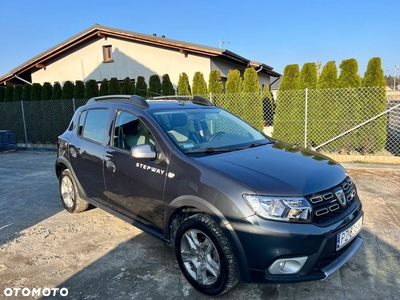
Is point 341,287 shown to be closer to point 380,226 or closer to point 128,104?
point 380,226

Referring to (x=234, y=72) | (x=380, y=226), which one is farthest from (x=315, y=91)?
(x=380, y=226)

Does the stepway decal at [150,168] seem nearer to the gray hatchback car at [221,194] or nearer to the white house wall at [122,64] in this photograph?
the gray hatchback car at [221,194]

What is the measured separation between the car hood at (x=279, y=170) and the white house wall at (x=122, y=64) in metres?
10.7

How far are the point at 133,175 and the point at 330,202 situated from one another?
74.6 inches

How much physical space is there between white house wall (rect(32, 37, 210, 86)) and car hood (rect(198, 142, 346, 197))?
10717mm

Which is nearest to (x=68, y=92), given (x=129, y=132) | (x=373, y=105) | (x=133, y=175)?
(x=129, y=132)

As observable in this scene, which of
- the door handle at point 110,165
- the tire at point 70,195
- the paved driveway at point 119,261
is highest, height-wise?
the door handle at point 110,165

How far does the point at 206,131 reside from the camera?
11.0 feet

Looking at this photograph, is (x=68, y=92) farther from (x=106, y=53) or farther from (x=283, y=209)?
(x=283, y=209)

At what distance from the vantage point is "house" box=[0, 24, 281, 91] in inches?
520

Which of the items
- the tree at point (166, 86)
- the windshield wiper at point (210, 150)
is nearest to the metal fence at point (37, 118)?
the tree at point (166, 86)

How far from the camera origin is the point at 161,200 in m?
2.82

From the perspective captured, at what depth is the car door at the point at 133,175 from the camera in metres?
2.88

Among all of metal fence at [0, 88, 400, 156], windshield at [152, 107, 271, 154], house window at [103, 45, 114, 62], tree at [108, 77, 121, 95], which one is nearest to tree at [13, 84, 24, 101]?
house window at [103, 45, 114, 62]
